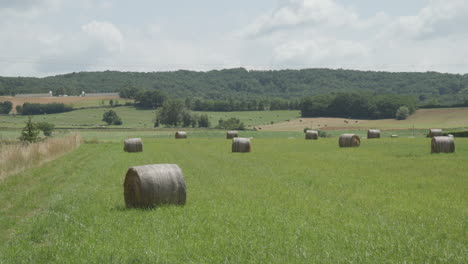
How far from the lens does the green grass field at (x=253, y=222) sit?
25.9 ft

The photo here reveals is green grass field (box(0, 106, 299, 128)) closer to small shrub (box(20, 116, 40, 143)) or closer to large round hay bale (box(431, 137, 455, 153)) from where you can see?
small shrub (box(20, 116, 40, 143))

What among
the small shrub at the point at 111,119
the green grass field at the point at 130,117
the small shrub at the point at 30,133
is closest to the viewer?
the small shrub at the point at 30,133

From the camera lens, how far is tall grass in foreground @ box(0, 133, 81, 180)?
23472 millimetres

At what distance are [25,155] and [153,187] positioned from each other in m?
17.3

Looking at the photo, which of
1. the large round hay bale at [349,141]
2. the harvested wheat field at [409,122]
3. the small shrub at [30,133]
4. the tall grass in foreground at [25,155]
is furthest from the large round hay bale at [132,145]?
the harvested wheat field at [409,122]

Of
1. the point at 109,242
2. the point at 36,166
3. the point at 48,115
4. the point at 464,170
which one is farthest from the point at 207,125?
the point at 109,242

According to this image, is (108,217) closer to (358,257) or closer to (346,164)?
(358,257)

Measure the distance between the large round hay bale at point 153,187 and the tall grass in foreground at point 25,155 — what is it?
10848 millimetres

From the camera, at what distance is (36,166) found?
86.1ft

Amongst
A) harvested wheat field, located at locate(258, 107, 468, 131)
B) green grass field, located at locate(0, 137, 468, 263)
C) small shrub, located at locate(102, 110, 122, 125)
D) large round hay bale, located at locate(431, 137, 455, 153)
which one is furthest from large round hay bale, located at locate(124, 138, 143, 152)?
small shrub, located at locate(102, 110, 122, 125)

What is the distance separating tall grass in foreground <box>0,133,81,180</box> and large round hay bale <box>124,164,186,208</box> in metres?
10.8

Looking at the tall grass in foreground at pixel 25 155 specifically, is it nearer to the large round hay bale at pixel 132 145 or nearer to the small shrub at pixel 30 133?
the large round hay bale at pixel 132 145

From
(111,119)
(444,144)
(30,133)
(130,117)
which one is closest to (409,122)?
(111,119)

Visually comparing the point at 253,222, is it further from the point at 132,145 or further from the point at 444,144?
the point at 132,145
